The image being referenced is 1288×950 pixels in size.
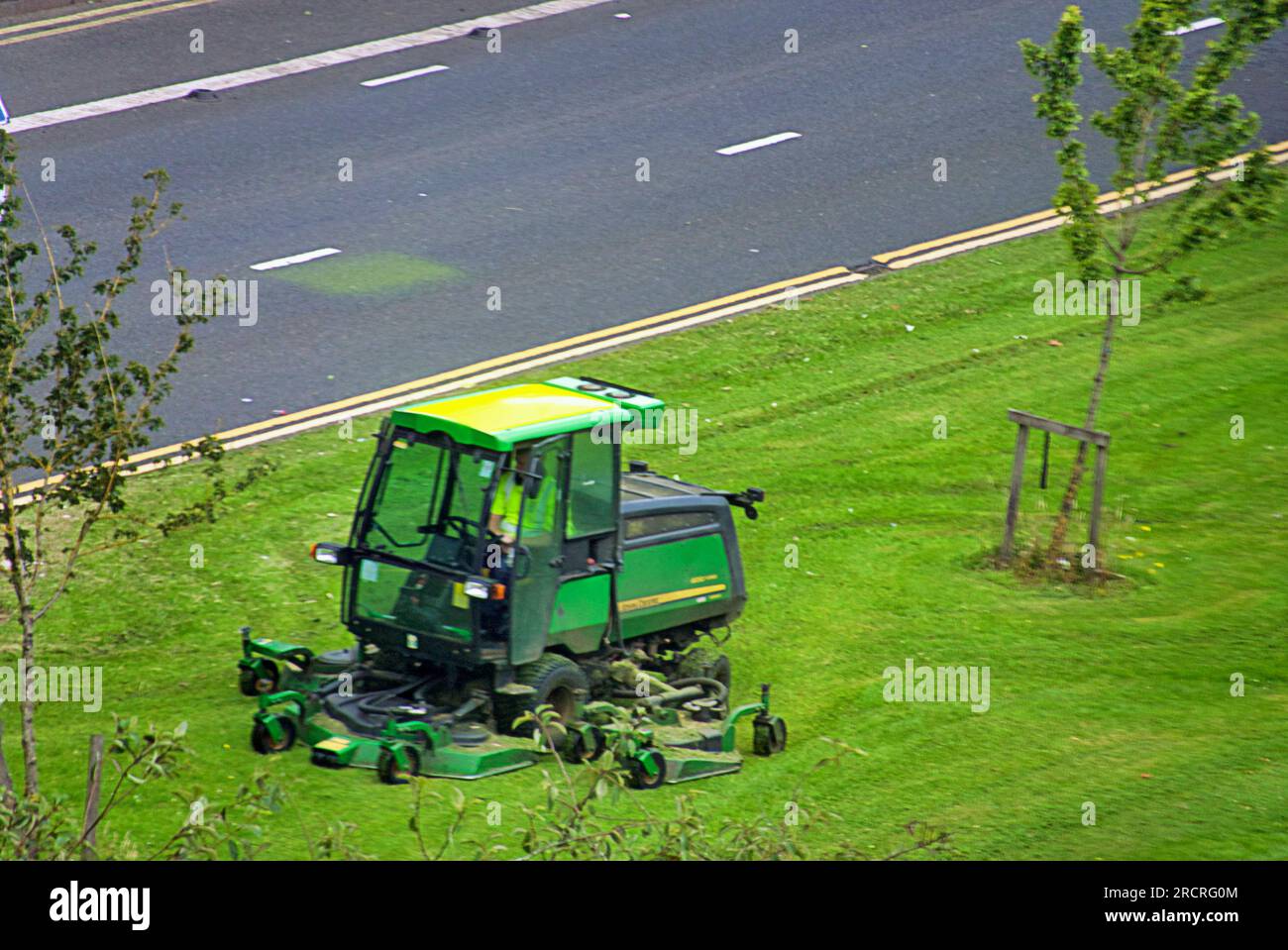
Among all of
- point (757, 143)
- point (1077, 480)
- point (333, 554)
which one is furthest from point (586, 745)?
point (757, 143)

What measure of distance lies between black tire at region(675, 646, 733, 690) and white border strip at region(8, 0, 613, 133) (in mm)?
12256

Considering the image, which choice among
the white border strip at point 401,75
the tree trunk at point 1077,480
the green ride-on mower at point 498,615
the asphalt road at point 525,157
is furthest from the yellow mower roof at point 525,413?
the white border strip at point 401,75

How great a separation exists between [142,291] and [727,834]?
966cm

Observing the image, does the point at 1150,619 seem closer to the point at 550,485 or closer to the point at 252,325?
the point at 550,485

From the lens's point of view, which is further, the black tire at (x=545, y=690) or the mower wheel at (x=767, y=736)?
the mower wheel at (x=767, y=736)

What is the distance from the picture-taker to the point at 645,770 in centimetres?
952

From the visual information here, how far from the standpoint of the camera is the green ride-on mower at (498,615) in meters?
9.59

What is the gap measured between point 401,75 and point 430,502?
1269 cm

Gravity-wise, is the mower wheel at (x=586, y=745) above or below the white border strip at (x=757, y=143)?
below

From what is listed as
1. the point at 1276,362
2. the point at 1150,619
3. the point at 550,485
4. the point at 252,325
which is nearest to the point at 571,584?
the point at 550,485

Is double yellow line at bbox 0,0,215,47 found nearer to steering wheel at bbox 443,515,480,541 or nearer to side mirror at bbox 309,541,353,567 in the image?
side mirror at bbox 309,541,353,567

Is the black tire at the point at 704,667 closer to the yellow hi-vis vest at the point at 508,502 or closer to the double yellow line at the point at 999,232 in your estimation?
the yellow hi-vis vest at the point at 508,502

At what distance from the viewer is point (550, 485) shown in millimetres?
9867

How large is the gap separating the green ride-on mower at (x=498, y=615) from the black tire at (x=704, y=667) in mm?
152
